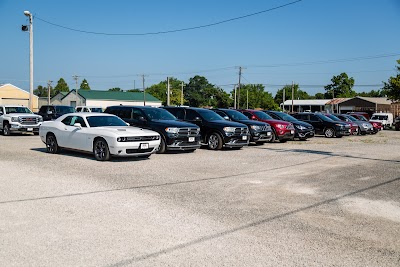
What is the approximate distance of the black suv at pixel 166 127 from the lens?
13758mm

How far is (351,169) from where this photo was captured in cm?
1120

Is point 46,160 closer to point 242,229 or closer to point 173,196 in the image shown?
point 173,196

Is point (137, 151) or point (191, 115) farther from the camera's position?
point (191, 115)

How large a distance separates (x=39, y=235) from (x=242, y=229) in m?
2.57

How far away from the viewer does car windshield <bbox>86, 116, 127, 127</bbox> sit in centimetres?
1253

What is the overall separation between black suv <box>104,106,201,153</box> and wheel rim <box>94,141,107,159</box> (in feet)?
8.55

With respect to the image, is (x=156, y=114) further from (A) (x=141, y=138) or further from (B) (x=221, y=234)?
(B) (x=221, y=234)

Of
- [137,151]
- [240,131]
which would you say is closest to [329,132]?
[240,131]

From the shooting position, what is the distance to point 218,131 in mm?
15547

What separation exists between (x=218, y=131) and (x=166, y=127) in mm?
2548

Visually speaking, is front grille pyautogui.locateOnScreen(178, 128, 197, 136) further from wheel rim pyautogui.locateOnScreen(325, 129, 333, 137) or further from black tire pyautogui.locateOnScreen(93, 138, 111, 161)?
wheel rim pyautogui.locateOnScreen(325, 129, 333, 137)

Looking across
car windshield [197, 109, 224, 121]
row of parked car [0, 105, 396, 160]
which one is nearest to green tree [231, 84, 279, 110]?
row of parked car [0, 105, 396, 160]

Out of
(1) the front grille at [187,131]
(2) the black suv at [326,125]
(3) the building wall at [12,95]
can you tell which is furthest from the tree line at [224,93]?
(1) the front grille at [187,131]

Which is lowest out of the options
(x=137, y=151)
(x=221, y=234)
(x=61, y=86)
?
(x=221, y=234)
